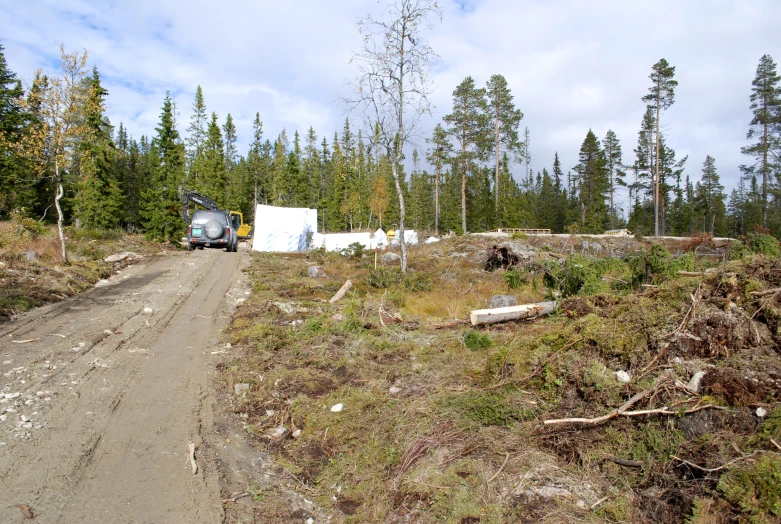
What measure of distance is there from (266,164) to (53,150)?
49.2m

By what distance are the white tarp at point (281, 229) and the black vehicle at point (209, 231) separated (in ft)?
20.0

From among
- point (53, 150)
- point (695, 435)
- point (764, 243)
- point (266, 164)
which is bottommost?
point (695, 435)

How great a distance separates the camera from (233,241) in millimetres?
22812

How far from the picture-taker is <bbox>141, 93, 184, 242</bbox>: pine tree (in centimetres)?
2861

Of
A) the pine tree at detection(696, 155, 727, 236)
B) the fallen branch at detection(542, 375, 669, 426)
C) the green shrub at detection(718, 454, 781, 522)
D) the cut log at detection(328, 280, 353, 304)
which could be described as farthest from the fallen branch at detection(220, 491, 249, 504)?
the pine tree at detection(696, 155, 727, 236)

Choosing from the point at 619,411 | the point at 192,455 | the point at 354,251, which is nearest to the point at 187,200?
the point at 354,251

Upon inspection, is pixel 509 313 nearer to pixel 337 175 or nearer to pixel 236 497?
pixel 236 497

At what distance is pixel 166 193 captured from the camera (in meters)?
29.2

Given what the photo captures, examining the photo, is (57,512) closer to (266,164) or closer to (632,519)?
(632,519)

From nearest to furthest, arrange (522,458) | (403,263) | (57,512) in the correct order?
(57,512) → (522,458) → (403,263)

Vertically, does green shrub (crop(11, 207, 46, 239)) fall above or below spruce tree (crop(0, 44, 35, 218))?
below

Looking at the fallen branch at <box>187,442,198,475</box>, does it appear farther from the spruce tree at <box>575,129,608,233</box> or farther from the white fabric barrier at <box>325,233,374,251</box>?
the spruce tree at <box>575,129,608,233</box>

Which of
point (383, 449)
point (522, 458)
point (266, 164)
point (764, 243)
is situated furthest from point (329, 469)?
point (266, 164)

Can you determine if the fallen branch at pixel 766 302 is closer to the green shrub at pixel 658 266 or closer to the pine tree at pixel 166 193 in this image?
the green shrub at pixel 658 266
